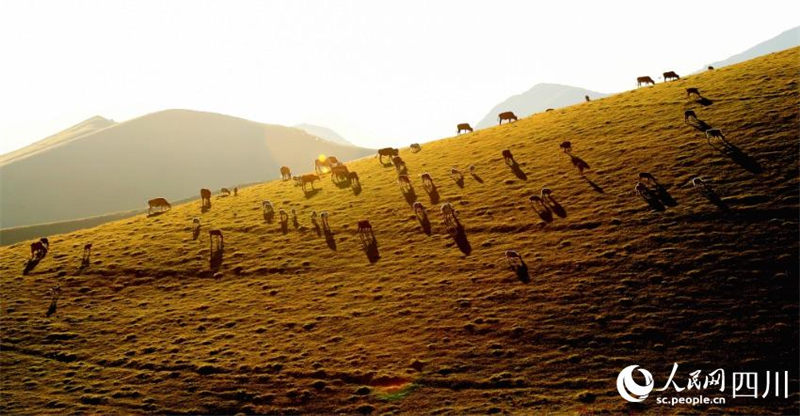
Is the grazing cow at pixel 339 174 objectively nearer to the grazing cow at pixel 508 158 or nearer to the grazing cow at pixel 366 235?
the grazing cow at pixel 366 235

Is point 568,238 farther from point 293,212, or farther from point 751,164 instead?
point 293,212

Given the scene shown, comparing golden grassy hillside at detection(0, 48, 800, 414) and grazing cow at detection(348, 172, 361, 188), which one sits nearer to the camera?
golden grassy hillside at detection(0, 48, 800, 414)

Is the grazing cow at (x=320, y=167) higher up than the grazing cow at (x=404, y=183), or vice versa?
the grazing cow at (x=320, y=167)

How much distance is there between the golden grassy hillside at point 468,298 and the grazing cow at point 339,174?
9575 mm

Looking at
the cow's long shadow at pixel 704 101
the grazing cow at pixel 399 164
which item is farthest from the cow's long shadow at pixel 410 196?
the cow's long shadow at pixel 704 101

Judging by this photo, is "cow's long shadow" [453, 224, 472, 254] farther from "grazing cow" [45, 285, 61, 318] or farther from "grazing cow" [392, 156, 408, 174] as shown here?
"grazing cow" [45, 285, 61, 318]

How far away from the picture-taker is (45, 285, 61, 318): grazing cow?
40.1 meters

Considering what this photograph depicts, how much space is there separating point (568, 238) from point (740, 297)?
11960 millimetres

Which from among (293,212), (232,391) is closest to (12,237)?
(293,212)

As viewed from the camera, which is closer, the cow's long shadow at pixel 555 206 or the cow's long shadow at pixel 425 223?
the cow's long shadow at pixel 555 206

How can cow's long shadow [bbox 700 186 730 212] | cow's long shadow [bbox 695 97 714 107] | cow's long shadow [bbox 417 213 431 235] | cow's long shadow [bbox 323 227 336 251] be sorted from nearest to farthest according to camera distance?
cow's long shadow [bbox 700 186 730 212] < cow's long shadow [bbox 417 213 431 235] < cow's long shadow [bbox 323 227 336 251] < cow's long shadow [bbox 695 97 714 107]

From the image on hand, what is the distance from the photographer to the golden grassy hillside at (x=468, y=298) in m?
24.6

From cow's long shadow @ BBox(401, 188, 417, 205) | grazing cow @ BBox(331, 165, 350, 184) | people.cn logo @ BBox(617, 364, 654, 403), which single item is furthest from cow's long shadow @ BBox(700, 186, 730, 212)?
grazing cow @ BBox(331, 165, 350, 184)

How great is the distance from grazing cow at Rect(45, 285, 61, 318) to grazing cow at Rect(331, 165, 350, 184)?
33.1 m
